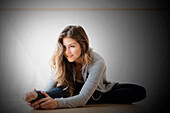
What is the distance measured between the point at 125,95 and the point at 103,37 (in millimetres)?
1349

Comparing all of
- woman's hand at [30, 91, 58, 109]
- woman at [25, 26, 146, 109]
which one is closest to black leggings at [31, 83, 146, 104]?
woman at [25, 26, 146, 109]

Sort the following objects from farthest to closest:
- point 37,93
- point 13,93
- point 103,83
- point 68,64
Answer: point 13,93
point 103,83
point 68,64
point 37,93

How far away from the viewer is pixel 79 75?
1638 mm

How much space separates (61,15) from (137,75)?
1309 millimetres

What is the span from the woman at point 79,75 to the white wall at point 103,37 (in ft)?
3.77

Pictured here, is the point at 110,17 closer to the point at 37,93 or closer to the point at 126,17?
the point at 126,17

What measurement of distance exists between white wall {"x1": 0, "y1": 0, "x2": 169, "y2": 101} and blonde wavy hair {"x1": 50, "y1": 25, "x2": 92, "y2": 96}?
1.18m

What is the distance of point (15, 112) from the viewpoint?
1.23 m

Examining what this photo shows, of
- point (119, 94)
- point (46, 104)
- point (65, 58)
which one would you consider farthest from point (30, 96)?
point (119, 94)

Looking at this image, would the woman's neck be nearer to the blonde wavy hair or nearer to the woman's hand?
the blonde wavy hair

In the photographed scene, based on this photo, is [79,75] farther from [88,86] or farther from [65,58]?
Result: [88,86]

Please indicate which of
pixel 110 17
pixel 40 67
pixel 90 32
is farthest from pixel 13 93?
pixel 110 17

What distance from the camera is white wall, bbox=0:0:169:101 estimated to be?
267 cm

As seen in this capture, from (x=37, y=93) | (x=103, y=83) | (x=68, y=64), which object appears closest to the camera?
(x=37, y=93)
